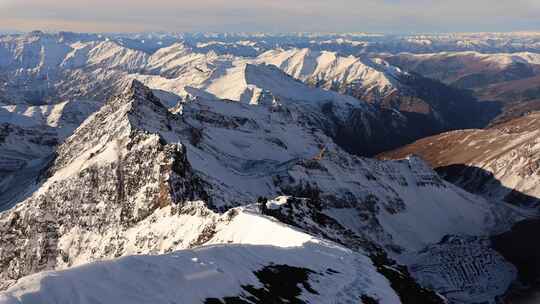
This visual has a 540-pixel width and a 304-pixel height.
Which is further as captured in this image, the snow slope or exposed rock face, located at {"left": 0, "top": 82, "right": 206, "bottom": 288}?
exposed rock face, located at {"left": 0, "top": 82, "right": 206, "bottom": 288}

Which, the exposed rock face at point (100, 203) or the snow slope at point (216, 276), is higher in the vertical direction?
the snow slope at point (216, 276)

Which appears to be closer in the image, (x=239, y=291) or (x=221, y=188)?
(x=239, y=291)

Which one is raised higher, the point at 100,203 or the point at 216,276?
the point at 216,276

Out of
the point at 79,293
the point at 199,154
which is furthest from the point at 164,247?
the point at 199,154

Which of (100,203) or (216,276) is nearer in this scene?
(216,276)

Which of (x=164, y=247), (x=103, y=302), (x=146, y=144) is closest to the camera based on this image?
(x=103, y=302)

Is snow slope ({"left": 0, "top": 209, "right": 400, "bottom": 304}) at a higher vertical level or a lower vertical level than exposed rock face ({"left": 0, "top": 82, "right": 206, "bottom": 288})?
higher

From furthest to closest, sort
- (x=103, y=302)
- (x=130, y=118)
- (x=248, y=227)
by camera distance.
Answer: (x=130, y=118) < (x=248, y=227) < (x=103, y=302)

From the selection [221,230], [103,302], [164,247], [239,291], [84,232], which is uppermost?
[103,302]

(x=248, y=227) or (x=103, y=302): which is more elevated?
(x=103, y=302)

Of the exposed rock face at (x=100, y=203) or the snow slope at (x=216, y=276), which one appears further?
the exposed rock face at (x=100, y=203)

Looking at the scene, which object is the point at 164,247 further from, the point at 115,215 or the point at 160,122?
the point at 160,122
